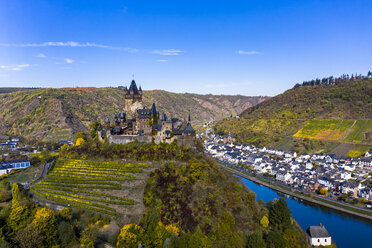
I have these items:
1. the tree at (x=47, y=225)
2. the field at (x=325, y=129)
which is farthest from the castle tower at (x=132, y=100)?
the field at (x=325, y=129)

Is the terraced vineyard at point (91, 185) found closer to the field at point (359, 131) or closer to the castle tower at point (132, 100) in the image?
the castle tower at point (132, 100)

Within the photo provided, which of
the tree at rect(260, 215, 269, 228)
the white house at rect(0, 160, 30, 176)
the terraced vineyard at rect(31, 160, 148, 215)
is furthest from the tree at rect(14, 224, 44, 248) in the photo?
the white house at rect(0, 160, 30, 176)

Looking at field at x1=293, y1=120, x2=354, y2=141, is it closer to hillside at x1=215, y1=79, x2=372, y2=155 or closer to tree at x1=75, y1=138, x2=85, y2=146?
hillside at x1=215, y1=79, x2=372, y2=155

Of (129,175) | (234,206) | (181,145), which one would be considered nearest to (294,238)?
(234,206)

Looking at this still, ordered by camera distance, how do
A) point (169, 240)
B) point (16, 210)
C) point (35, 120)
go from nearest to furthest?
point (169, 240)
point (16, 210)
point (35, 120)

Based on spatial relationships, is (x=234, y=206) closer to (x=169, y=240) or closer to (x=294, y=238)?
(x=294, y=238)
